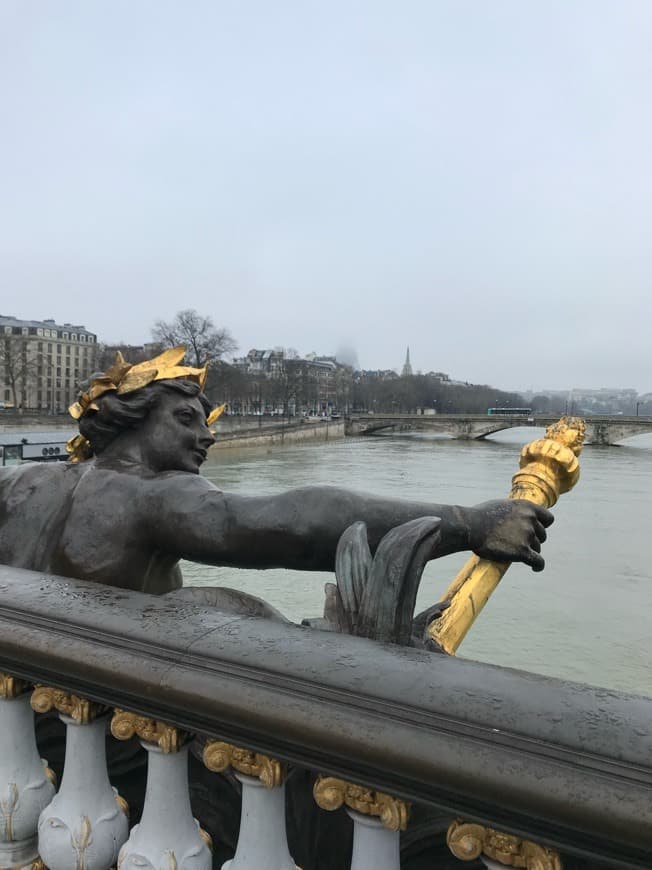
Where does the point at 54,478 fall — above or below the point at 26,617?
above

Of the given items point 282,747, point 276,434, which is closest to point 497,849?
point 282,747

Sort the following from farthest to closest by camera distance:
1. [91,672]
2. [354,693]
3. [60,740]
A: [60,740] < [91,672] < [354,693]

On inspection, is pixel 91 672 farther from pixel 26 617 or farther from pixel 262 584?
pixel 262 584

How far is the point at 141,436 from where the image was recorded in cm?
206

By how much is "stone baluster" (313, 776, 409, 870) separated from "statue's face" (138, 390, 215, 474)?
114 cm

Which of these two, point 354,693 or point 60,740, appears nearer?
point 354,693

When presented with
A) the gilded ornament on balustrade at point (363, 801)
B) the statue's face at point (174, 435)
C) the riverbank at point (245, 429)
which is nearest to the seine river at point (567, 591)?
the statue's face at point (174, 435)

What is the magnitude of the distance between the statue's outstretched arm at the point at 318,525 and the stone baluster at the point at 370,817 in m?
0.60

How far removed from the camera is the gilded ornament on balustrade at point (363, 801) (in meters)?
1.05

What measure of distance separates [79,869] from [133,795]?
179mm

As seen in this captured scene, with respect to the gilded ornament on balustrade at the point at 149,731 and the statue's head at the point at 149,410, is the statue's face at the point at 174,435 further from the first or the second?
the gilded ornament on balustrade at the point at 149,731

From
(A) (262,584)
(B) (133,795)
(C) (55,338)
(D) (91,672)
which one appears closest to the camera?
(D) (91,672)

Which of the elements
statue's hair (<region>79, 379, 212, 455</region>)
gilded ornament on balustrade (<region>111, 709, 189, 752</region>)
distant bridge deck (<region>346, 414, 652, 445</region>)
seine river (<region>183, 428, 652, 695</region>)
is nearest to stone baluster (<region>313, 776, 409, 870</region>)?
gilded ornament on balustrade (<region>111, 709, 189, 752</region>)

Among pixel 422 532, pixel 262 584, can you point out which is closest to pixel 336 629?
pixel 422 532
